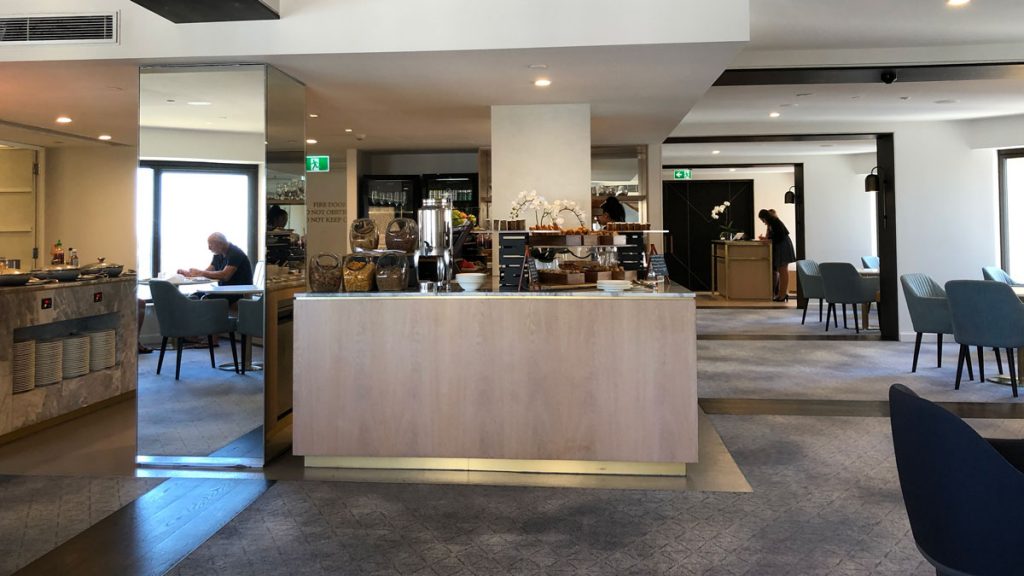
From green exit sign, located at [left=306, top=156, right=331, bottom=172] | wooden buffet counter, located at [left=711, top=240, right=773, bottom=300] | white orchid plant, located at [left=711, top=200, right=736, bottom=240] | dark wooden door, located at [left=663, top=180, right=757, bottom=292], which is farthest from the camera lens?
dark wooden door, located at [left=663, top=180, right=757, bottom=292]

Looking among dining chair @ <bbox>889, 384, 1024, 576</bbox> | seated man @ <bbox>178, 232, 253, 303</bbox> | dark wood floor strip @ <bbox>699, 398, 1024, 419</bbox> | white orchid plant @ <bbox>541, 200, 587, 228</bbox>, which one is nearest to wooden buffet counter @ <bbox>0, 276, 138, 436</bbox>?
seated man @ <bbox>178, 232, 253, 303</bbox>

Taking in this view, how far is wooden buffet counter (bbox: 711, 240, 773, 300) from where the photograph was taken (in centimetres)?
1477

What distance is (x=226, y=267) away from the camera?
4570 mm

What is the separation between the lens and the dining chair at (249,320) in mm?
4570

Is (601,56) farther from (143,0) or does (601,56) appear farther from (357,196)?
(357,196)

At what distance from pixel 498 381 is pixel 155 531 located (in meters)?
1.88

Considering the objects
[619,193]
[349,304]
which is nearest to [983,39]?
[619,193]

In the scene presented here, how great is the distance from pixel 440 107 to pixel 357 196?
3.83m

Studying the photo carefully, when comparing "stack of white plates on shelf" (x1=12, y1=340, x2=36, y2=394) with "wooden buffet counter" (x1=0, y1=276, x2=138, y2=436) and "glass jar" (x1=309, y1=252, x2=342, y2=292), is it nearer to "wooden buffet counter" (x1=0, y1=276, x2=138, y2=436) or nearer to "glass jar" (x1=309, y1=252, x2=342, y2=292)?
"wooden buffet counter" (x1=0, y1=276, x2=138, y2=436)

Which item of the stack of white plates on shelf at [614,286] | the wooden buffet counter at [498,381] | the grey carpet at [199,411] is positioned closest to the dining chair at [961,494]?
the wooden buffet counter at [498,381]

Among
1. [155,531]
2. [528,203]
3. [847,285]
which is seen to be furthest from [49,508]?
[847,285]

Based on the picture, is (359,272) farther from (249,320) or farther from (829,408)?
(829,408)

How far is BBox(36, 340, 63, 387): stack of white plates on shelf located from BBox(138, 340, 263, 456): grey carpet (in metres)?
1.24

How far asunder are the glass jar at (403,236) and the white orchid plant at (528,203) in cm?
120
